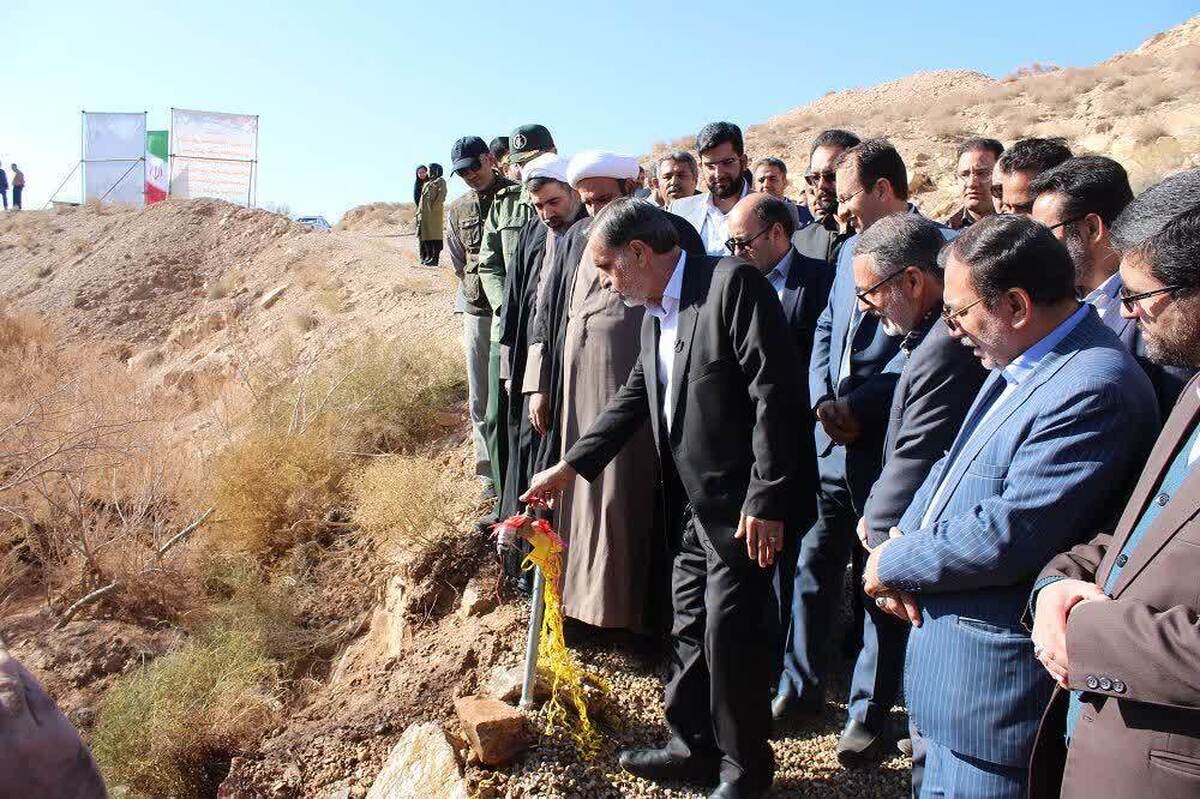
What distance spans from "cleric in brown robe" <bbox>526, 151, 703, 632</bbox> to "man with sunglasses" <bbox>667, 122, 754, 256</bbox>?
3.88ft

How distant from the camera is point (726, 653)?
2650 mm

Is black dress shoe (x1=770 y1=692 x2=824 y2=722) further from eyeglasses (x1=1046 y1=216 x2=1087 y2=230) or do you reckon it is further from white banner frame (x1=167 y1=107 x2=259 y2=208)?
white banner frame (x1=167 y1=107 x2=259 y2=208)

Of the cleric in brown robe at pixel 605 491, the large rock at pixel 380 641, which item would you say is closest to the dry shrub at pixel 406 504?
the large rock at pixel 380 641

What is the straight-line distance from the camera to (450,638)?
13.8 ft

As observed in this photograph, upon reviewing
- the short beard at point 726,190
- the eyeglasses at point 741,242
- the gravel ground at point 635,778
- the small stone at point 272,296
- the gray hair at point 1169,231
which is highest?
the short beard at point 726,190

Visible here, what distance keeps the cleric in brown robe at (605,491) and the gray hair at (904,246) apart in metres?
0.94

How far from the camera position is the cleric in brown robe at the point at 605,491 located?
137 inches

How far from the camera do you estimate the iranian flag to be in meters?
21.2

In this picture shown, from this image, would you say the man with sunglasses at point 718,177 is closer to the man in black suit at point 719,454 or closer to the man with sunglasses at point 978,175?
the man with sunglasses at point 978,175

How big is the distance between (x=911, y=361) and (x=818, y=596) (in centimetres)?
125

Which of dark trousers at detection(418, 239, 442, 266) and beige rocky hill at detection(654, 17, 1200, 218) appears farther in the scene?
dark trousers at detection(418, 239, 442, 266)

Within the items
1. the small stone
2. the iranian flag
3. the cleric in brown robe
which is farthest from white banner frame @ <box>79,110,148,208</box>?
the cleric in brown robe

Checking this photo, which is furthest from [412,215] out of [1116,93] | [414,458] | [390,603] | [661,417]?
Answer: [661,417]

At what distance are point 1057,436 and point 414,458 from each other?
18.1ft
